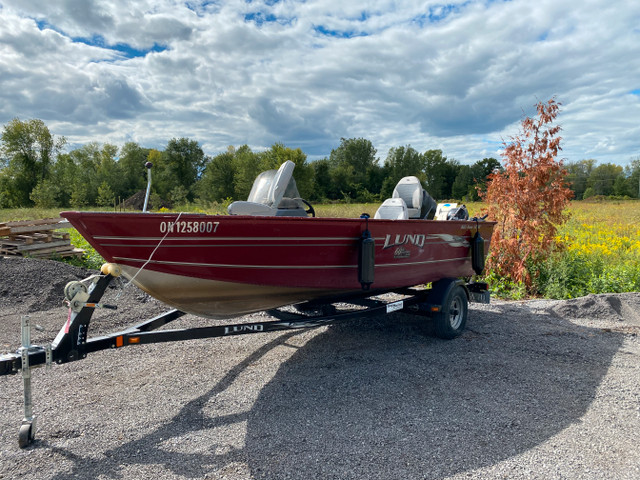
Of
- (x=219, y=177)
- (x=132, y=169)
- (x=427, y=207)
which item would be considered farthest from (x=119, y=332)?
(x=132, y=169)

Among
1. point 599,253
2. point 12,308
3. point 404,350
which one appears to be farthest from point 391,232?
point 599,253

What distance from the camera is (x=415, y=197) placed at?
224 inches

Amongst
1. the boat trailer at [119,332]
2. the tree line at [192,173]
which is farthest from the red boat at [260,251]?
the tree line at [192,173]

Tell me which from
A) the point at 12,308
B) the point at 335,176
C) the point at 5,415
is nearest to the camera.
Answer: the point at 5,415

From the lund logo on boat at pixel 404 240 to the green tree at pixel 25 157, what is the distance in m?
51.1

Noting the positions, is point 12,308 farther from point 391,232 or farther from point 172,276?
point 391,232

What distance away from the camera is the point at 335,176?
52.0 m

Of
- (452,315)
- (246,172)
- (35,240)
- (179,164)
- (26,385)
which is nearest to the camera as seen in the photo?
(26,385)

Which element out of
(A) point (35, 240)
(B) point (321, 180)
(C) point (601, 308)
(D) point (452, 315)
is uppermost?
(B) point (321, 180)

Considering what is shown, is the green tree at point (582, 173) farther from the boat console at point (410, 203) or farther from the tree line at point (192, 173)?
the boat console at point (410, 203)

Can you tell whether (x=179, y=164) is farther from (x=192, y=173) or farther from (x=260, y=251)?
(x=260, y=251)

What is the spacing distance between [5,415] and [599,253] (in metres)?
8.80

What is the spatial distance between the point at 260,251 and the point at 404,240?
157cm

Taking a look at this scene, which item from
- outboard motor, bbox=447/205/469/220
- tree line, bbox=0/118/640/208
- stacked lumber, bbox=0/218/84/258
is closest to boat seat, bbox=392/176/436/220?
outboard motor, bbox=447/205/469/220
